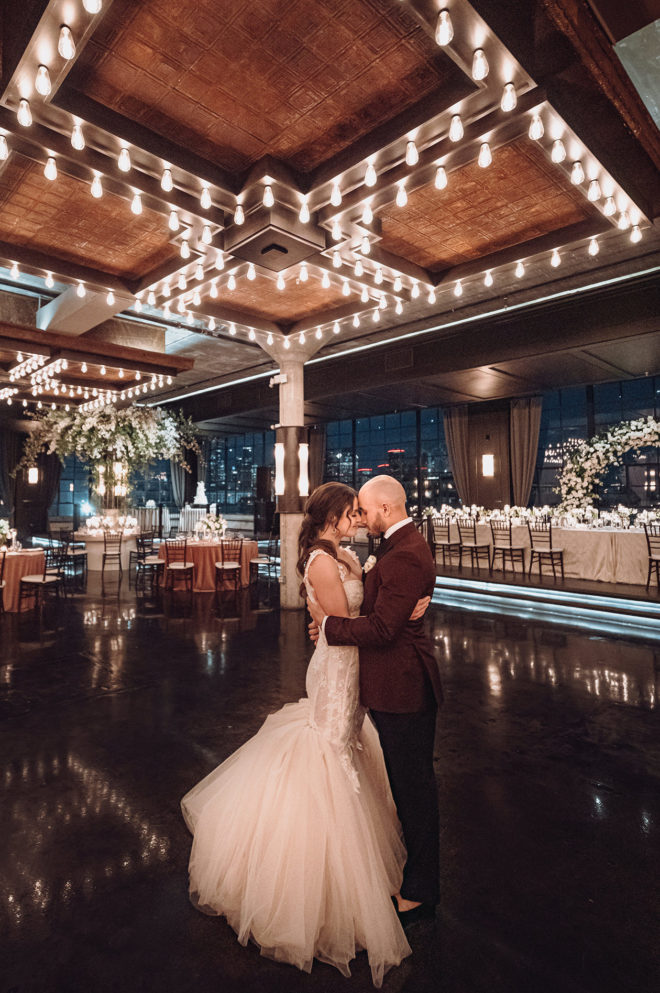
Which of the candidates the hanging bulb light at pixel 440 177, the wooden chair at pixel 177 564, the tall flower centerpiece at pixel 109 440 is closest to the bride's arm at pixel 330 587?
the hanging bulb light at pixel 440 177

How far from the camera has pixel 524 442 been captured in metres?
11.5

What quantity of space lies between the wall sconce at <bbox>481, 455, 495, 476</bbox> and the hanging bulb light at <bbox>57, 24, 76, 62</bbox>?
1065 cm

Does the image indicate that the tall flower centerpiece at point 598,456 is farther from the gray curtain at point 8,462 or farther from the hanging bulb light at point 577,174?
the gray curtain at point 8,462

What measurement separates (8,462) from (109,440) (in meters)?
7.10

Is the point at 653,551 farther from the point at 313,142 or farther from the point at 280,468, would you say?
the point at 313,142

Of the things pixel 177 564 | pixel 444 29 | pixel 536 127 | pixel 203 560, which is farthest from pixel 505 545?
pixel 444 29

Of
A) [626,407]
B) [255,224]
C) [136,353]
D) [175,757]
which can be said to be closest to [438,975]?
[175,757]

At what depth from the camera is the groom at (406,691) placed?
188cm

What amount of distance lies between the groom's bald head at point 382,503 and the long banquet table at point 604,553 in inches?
290

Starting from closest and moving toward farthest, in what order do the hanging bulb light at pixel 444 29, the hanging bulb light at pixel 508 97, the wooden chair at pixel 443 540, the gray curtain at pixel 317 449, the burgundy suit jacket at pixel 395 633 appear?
the burgundy suit jacket at pixel 395 633, the hanging bulb light at pixel 444 29, the hanging bulb light at pixel 508 97, the wooden chair at pixel 443 540, the gray curtain at pixel 317 449

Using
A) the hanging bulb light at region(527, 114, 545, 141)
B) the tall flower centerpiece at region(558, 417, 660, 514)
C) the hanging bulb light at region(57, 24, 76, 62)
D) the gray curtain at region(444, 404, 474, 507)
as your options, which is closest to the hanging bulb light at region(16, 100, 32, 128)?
the hanging bulb light at region(57, 24, 76, 62)

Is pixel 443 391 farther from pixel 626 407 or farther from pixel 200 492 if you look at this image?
pixel 200 492

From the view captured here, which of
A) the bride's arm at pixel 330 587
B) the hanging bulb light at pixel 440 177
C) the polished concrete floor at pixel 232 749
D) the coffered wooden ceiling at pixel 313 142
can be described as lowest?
the polished concrete floor at pixel 232 749

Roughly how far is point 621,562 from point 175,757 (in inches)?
286
